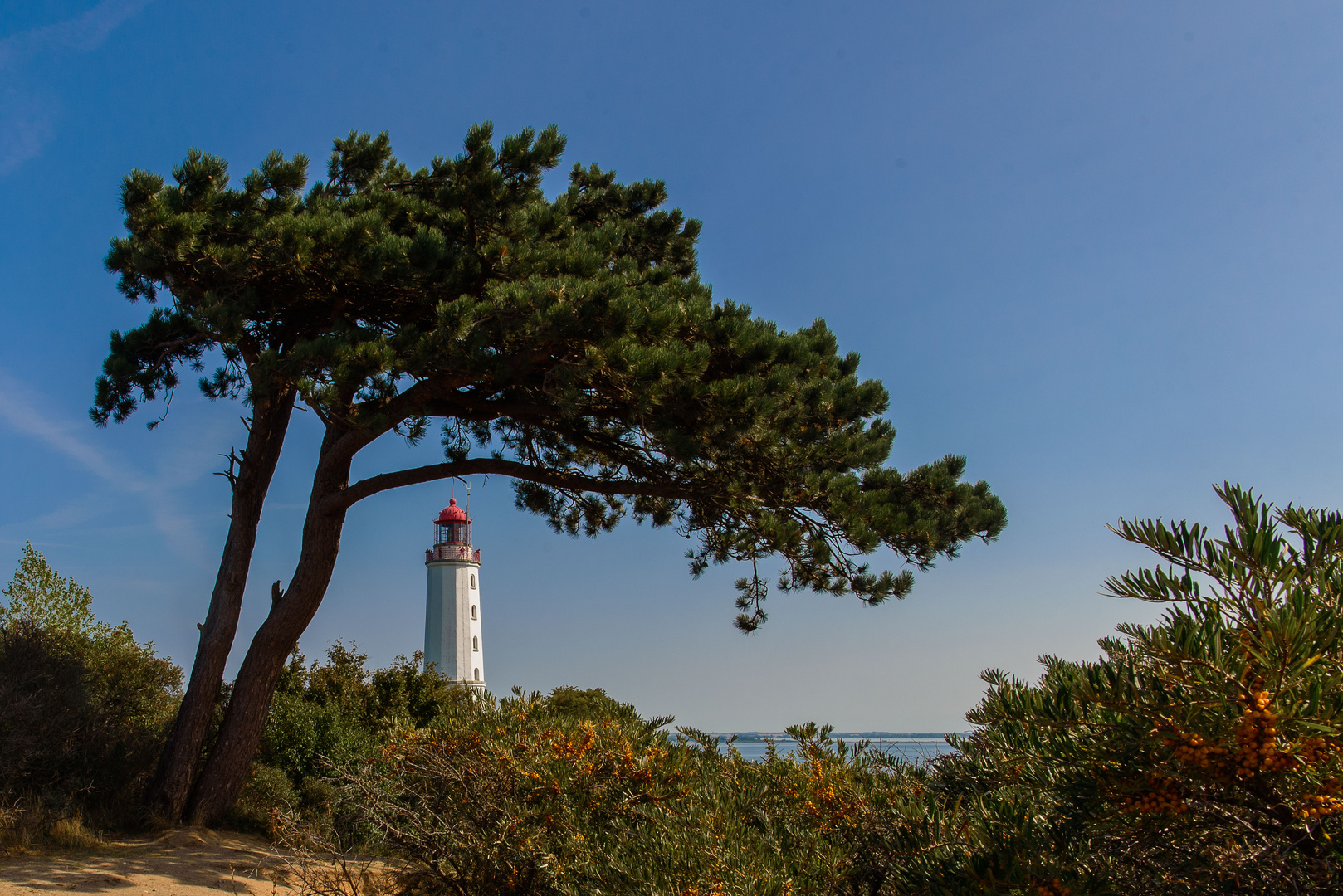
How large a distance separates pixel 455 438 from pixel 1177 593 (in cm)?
972

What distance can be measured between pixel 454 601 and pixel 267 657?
18519mm

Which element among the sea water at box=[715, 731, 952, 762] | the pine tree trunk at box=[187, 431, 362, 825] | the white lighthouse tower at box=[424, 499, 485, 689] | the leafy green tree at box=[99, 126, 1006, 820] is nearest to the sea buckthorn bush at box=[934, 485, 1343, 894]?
the sea water at box=[715, 731, 952, 762]

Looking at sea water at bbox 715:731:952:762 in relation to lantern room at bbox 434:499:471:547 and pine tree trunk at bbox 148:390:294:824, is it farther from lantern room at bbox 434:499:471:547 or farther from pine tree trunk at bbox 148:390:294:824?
lantern room at bbox 434:499:471:547

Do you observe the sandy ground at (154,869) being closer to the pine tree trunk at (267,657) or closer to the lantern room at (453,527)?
the pine tree trunk at (267,657)

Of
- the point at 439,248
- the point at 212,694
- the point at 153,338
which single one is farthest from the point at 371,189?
the point at 212,694

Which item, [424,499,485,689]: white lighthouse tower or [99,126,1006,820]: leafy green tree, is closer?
[99,126,1006,820]: leafy green tree

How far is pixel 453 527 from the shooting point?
28.2 meters

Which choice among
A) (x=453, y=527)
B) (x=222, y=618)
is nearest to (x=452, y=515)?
(x=453, y=527)

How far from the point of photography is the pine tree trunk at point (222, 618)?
859 cm

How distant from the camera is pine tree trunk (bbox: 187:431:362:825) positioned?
8.66 meters

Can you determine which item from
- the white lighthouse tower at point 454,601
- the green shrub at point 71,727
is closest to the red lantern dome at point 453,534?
the white lighthouse tower at point 454,601

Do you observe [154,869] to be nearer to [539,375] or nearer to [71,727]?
[71,727]

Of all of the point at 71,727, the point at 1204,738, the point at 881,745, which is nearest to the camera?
the point at 1204,738

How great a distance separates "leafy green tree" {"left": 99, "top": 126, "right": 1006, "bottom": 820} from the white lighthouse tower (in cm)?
1789
